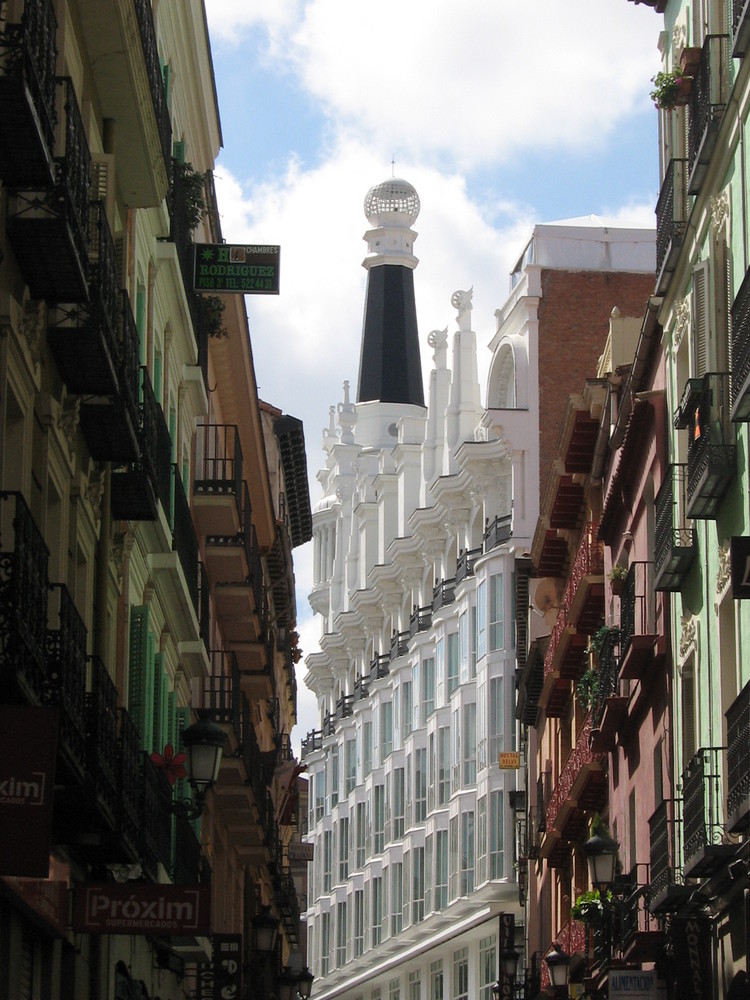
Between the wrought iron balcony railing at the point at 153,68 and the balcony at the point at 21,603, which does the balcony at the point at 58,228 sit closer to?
the balcony at the point at 21,603

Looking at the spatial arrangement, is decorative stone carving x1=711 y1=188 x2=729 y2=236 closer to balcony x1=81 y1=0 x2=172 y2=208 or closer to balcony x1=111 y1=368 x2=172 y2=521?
balcony x1=81 y1=0 x2=172 y2=208

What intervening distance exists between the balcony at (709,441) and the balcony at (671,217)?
2888 millimetres

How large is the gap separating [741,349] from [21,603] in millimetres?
7075

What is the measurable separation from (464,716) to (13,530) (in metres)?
55.7

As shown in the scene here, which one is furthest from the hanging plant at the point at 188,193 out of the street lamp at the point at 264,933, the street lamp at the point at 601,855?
the street lamp at the point at 264,933

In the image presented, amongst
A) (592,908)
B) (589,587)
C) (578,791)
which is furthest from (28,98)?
(578,791)

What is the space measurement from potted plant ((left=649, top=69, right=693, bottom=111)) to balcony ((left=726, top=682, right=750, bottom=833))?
22.5 feet

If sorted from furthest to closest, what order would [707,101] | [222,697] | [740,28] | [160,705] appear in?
1. [222,697]
2. [160,705]
3. [707,101]
4. [740,28]

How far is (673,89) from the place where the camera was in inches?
860

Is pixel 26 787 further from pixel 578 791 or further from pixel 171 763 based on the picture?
pixel 578 791

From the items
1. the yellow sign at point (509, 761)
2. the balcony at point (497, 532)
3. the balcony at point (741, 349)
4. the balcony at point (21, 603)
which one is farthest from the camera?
the balcony at point (497, 532)

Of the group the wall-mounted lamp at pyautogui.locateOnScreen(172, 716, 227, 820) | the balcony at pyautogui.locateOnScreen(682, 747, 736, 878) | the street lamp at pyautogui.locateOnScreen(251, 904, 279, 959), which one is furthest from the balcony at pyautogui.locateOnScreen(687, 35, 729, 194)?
the street lamp at pyautogui.locateOnScreen(251, 904, 279, 959)

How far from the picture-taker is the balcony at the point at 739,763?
17031 millimetres

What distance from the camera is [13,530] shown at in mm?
13703
